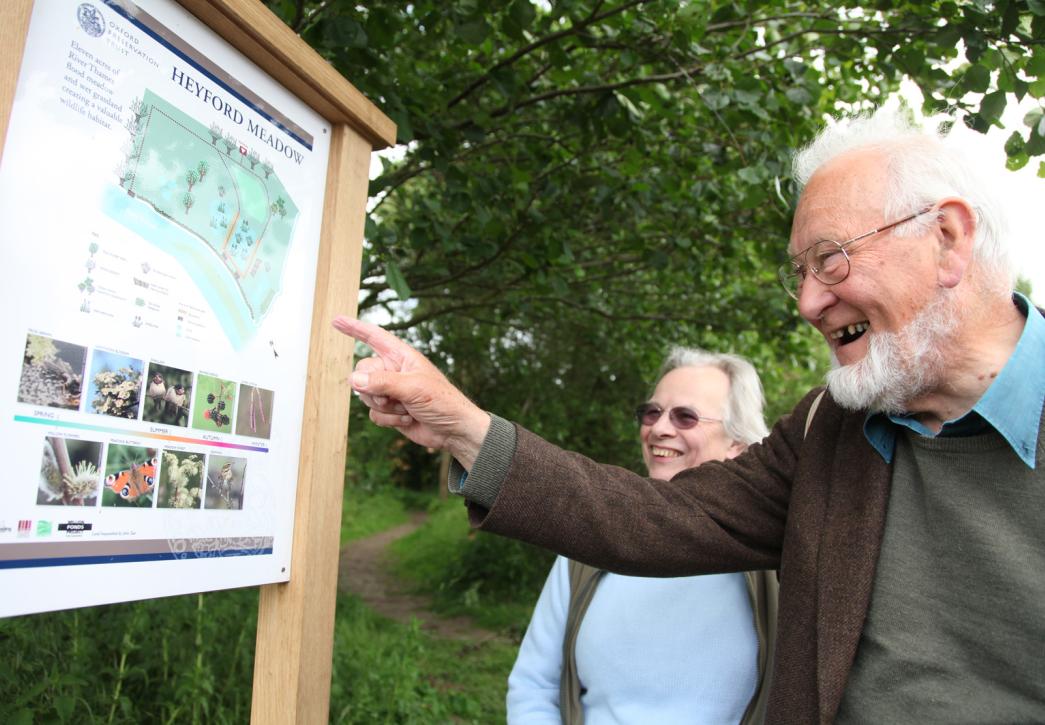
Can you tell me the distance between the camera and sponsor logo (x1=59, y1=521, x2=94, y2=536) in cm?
116

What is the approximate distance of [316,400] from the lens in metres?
1.64

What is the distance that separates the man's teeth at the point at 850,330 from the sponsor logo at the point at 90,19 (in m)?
1.58

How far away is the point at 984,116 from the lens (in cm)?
239

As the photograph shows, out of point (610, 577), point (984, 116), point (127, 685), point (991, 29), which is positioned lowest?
point (127, 685)

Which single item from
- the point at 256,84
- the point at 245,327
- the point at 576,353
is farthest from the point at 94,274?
the point at 576,353

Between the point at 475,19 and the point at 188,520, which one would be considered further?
the point at 475,19

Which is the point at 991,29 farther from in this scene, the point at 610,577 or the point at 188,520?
the point at 188,520

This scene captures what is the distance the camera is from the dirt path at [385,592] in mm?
8375

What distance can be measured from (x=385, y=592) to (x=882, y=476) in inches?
388

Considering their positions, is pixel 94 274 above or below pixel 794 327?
below

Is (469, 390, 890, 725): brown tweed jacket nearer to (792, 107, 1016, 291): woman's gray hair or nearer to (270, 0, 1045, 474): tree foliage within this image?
(792, 107, 1016, 291): woman's gray hair

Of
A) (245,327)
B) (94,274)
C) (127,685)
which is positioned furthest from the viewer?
(127,685)

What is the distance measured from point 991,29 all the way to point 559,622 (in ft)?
7.89

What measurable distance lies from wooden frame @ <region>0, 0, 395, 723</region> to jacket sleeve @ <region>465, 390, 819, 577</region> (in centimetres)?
35
